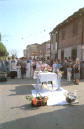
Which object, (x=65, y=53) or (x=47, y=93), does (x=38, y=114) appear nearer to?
(x=47, y=93)

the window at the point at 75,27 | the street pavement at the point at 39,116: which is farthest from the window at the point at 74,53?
the street pavement at the point at 39,116

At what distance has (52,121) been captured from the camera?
15.4 ft

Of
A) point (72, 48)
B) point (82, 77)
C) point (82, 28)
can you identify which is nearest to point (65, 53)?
point (72, 48)

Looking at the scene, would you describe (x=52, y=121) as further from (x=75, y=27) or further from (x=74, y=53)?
(x=75, y=27)

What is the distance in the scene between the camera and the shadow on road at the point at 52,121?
171 inches

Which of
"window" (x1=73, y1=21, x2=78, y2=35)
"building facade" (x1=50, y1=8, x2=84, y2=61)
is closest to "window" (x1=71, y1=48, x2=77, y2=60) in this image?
"building facade" (x1=50, y1=8, x2=84, y2=61)

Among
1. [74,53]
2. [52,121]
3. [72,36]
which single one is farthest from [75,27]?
[52,121]

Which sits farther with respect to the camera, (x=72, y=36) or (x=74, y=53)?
(x=72, y=36)

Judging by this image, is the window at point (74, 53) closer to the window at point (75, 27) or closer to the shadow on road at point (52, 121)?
the window at point (75, 27)

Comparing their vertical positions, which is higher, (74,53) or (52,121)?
(74,53)

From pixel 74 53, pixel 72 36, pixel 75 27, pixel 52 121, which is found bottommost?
pixel 52 121

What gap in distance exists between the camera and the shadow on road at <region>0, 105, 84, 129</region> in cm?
434

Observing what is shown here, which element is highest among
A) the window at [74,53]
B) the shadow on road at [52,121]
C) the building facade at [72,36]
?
the building facade at [72,36]

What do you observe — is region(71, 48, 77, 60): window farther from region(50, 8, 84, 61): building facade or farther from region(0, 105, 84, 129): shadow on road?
region(0, 105, 84, 129): shadow on road
